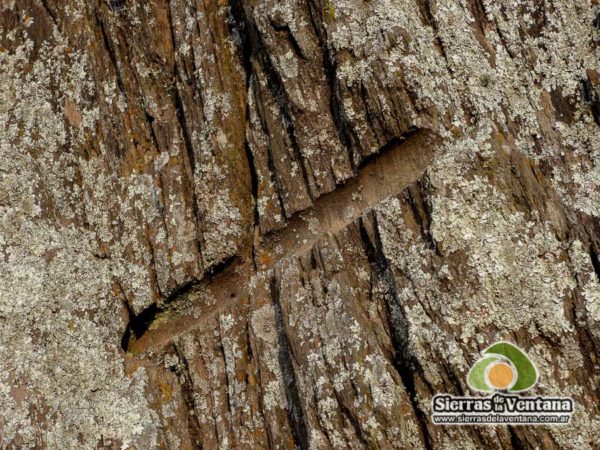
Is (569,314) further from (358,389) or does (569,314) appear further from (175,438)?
(175,438)

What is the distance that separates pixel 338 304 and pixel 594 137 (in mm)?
1501

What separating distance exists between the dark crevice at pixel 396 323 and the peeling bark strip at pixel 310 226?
156 millimetres

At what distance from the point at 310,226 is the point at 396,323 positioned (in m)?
0.71

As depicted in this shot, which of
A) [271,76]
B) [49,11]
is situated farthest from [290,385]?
[49,11]

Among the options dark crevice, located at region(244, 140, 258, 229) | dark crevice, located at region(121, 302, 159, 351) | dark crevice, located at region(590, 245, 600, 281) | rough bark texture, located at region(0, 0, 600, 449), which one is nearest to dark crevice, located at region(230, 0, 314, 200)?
rough bark texture, located at region(0, 0, 600, 449)

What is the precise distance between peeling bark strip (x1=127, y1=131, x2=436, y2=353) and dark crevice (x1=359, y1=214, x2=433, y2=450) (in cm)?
16

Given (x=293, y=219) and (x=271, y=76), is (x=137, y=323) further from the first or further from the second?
(x=271, y=76)

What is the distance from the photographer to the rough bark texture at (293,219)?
3.30 metres

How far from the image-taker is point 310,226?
3.75 meters

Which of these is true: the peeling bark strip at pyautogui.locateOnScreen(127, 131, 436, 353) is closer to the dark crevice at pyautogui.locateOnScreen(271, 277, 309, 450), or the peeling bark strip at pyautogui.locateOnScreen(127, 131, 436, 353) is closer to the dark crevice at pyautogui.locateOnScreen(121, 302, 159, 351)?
the dark crevice at pyautogui.locateOnScreen(121, 302, 159, 351)

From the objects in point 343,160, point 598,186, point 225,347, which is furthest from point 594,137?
point 225,347

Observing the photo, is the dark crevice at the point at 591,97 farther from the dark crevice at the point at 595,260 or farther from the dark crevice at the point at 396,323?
the dark crevice at the point at 396,323

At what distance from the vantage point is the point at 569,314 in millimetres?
3225

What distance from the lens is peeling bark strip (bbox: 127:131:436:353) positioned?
3590mm
